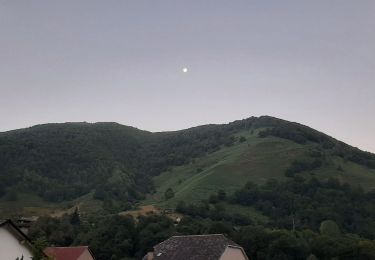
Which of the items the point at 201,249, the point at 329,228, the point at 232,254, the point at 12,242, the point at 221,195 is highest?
the point at 221,195

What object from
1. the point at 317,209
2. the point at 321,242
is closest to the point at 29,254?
the point at 321,242

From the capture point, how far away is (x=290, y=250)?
111 metres

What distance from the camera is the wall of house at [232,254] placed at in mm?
62372

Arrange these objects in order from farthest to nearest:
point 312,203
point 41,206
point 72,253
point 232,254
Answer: point 41,206
point 312,203
point 72,253
point 232,254

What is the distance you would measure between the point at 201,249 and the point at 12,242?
39874 millimetres

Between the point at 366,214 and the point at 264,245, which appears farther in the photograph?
the point at 366,214

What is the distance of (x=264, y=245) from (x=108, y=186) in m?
97.0

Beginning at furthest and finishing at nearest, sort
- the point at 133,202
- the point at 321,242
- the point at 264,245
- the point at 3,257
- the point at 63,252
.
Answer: the point at 133,202 → the point at 321,242 → the point at 264,245 → the point at 63,252 → the point at 3,257

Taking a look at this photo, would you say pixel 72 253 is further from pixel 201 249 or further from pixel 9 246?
pixel 9 246

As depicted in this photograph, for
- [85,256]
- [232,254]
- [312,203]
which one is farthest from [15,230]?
[312,203]

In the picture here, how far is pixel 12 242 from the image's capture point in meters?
26.3

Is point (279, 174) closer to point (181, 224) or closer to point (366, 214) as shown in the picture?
point (366, 214)

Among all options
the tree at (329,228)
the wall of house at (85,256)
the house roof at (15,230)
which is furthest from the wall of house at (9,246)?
the tree at (329,228)

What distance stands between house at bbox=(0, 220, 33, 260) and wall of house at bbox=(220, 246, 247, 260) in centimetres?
3740
